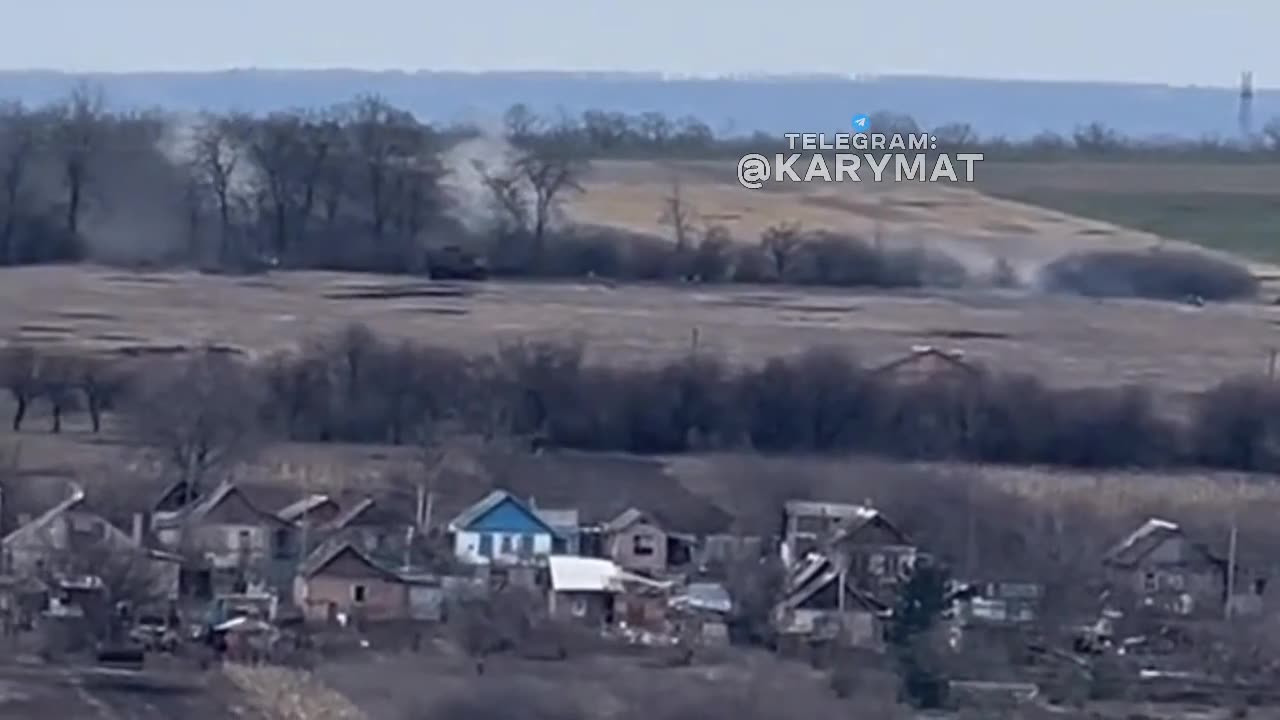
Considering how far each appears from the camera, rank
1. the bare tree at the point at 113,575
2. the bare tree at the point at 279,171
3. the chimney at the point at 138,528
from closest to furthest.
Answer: the bare tree at the point at 113,575, the chimney at the point at 138,528, the bare tree at the point at 279,171

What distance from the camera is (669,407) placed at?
54.2 ft

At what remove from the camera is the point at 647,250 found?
24.8 meters

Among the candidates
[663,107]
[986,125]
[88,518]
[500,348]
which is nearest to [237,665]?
[88,518]

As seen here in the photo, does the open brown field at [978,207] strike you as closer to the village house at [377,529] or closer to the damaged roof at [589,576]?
the village house at [377,529]

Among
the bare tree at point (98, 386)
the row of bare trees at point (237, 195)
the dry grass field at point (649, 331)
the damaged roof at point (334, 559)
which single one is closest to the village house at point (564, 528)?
the dry grass field at point (649, 331)

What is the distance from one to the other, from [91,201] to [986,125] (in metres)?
38.3

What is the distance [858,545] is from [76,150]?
524 inches

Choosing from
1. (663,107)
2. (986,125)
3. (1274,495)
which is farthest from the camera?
(663,107)

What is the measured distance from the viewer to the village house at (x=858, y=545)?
40.9ft

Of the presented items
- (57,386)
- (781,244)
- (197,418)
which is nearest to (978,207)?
(781,244)

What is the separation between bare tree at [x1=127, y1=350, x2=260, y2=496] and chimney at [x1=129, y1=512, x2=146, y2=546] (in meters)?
0.54

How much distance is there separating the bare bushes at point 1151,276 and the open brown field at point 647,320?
63 cm

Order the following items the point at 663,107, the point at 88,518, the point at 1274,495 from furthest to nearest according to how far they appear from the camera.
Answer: the point at 663,107 → the point at 1274,495 → the point at 88,518

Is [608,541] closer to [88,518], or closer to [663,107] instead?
[88,518]
